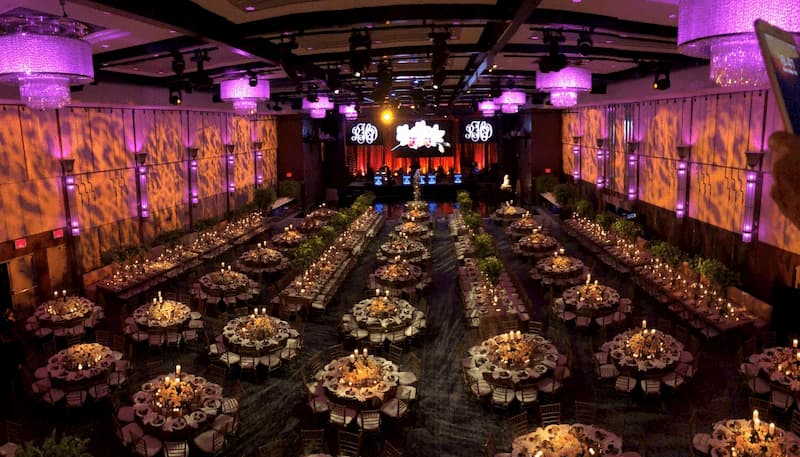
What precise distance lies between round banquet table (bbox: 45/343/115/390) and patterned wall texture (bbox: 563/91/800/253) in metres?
12.6

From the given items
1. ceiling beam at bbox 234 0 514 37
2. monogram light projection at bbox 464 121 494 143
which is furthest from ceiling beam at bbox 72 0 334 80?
monogram light projection at bbox 464 121 494 143

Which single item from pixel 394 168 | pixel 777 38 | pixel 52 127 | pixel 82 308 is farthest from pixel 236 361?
pixel 394 168

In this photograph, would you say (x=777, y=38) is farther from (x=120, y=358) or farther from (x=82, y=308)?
(x=82, y=308)

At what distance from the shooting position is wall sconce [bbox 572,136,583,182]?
26.5 m

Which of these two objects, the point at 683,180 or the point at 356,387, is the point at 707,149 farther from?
the point at 356,387

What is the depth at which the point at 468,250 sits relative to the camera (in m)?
16.8

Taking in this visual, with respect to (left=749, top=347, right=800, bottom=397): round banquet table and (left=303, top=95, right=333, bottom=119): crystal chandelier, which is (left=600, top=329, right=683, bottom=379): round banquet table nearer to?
(left=749, top=347, right=800, bottom=397): round banquet table

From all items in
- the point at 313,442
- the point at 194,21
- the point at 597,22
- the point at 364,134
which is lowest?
the point at 313,442

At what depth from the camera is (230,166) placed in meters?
24.5

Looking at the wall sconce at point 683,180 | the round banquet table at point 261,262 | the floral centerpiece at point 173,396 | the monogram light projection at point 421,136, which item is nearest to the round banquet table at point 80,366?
the floral centerpiece at point 173,396

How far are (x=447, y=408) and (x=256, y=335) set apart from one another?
372 centimetres

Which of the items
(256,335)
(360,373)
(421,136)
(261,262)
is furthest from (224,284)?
(421,136)

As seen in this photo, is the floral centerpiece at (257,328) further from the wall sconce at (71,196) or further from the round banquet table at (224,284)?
the wall sconce at (71,196)

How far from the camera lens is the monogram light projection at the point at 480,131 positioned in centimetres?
3481
